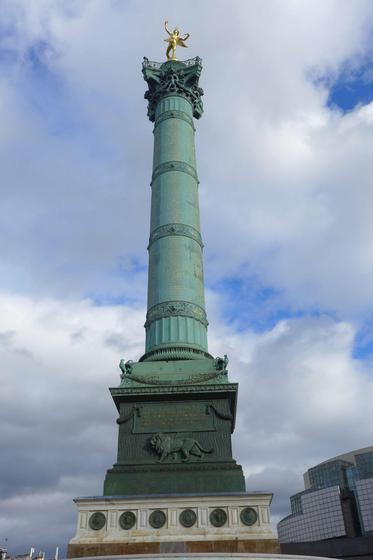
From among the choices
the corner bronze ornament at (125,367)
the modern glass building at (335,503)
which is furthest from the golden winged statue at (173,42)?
the modern glass building at (335,503)

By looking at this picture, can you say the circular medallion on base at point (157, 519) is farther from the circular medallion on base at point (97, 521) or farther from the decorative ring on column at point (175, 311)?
the decorative ring on column at point (175, 311)

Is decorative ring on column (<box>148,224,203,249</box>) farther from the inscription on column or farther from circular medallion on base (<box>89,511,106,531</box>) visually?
circular medallion on base (<box>89,511,106,531</box>)

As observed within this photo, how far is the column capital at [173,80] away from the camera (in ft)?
94.9

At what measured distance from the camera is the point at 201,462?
19.2 metres

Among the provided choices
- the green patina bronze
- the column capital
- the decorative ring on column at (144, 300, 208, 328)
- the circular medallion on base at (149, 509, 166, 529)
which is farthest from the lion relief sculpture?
the column capital

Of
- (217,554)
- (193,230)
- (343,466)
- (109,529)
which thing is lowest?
(217,554)

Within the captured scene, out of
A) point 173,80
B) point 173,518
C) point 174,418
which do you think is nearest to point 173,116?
point 173,80

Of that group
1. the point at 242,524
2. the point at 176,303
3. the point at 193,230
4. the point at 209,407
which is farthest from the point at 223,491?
the point at 193,230

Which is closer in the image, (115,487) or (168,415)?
(115,487)

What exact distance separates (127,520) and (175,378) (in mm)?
5226

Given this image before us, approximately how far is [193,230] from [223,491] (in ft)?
37.5

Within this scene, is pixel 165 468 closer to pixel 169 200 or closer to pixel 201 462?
pixel 201 462

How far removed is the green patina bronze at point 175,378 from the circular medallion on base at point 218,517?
78 cm

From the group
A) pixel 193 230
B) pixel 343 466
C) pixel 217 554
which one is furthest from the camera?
pixel 343 466
